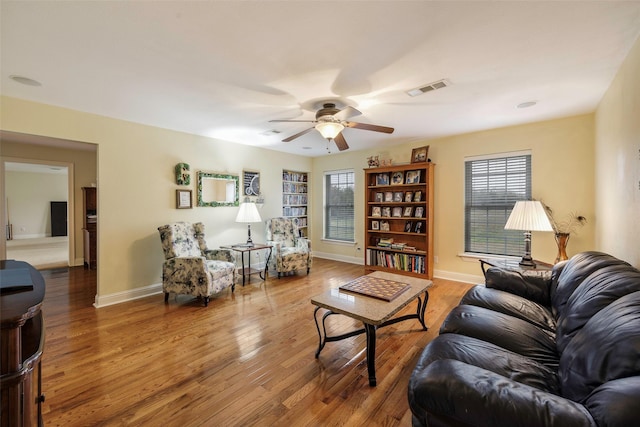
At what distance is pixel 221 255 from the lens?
4.11 metres

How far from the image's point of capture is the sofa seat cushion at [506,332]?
1576 millimetres

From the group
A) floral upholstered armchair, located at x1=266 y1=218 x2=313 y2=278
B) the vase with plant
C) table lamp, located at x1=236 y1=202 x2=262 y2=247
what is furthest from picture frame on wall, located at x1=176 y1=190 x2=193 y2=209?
the vase with plant

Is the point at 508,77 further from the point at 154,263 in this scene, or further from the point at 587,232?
the point at 154,263

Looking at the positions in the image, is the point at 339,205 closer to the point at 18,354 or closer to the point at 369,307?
the point at 369,307

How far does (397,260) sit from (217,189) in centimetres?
342

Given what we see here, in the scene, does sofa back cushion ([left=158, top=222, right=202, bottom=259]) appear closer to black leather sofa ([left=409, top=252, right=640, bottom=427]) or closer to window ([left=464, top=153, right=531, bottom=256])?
black leather sofa ([left=409, top=252, right=640, bottom=427])

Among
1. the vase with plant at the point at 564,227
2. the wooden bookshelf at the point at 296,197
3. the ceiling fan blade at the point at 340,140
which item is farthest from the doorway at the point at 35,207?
the vase with plant at the point at 564,227

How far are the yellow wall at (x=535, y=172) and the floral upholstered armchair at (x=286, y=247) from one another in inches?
88.5

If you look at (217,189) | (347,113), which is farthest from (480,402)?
(217,189)

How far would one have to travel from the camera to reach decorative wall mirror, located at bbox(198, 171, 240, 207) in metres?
4.48

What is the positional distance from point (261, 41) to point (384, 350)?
8.65 feet

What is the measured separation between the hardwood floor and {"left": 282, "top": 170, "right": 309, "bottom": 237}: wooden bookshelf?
278 cm

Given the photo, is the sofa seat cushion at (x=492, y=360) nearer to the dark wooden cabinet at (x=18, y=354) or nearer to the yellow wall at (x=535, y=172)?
the dark wooden cabinet at (x=18, y=354)

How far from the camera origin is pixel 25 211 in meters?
8.80
